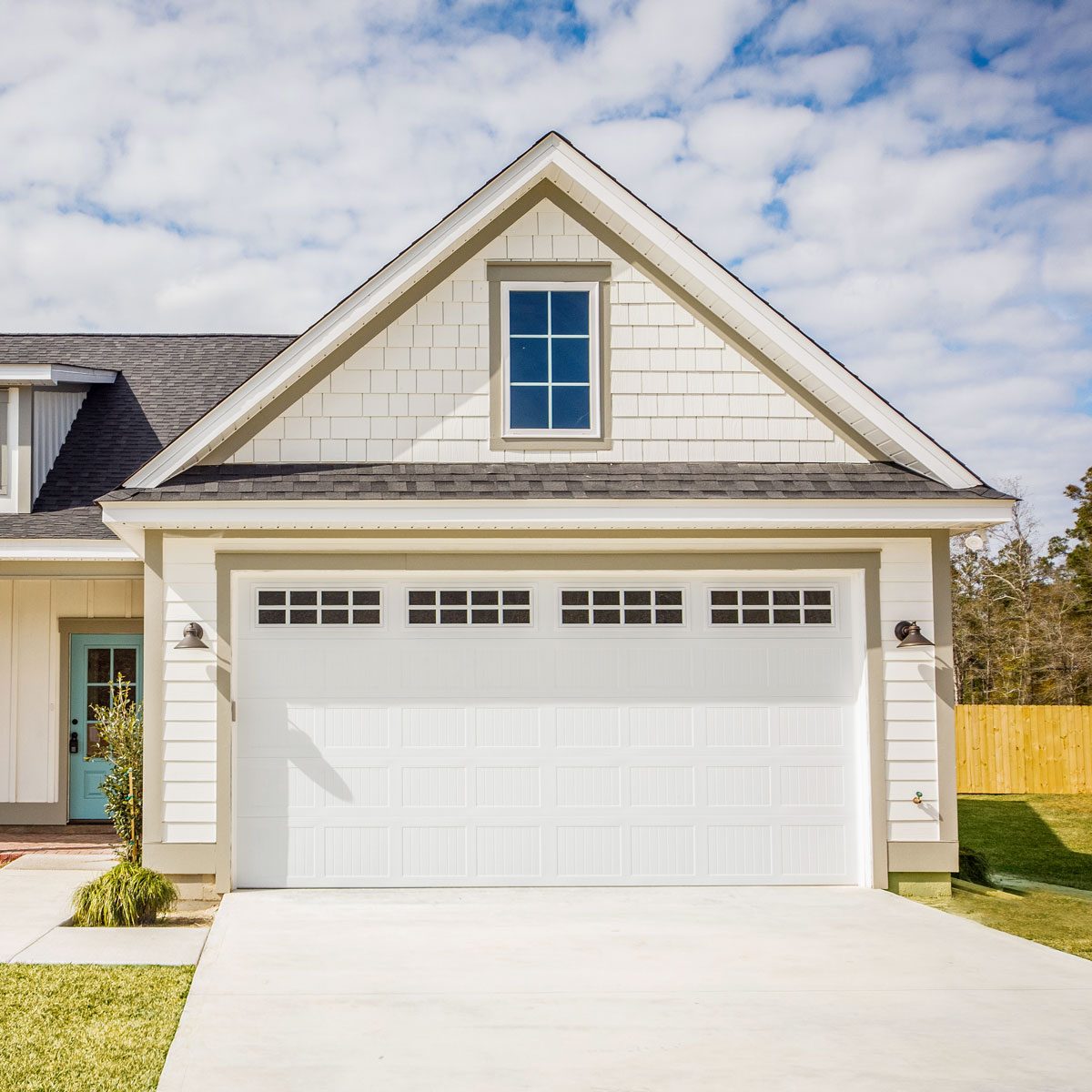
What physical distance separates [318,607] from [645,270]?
4.00m

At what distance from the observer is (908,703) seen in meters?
8.61

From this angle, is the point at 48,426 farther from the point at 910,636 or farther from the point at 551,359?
the point at 910,636

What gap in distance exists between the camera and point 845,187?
1266cm

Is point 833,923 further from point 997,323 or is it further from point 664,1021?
point 997,323

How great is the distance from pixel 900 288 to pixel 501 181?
704 inches

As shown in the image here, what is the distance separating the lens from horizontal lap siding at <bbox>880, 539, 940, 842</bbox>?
28.0ft

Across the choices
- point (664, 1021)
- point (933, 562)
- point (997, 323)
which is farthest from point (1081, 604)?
point (664, 1021)

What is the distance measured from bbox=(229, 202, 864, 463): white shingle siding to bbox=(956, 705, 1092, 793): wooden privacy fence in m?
12.3

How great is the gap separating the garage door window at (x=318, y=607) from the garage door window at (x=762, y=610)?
2.86 metres

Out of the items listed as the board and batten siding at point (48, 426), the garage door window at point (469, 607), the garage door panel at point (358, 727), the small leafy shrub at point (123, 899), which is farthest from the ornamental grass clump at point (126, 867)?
the board and batten siding at point (48, 426)

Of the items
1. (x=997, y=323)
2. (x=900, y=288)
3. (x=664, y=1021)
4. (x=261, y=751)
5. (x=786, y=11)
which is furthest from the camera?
(x=997, y=323)

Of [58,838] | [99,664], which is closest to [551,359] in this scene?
[99,664]

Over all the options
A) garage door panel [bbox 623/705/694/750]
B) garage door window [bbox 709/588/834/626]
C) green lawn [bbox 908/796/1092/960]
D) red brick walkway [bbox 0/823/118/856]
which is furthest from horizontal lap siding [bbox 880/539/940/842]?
red brick walkway [bbox 0/823/118/856]

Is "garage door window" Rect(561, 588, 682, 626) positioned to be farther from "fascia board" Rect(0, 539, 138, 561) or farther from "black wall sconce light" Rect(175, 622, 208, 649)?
"fascia board" Rect(0, 539, 138, 561)
